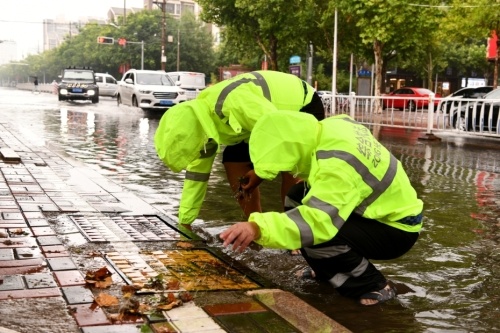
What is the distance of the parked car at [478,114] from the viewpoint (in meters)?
14.9

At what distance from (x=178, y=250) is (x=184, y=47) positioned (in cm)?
6274

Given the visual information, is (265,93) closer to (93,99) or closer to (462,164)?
(462,164)

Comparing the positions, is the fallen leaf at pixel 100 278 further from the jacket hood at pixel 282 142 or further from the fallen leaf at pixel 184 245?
the jacket hood at pixel 282 142

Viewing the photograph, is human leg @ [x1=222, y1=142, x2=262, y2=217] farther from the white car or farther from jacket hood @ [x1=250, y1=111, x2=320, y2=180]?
the white car

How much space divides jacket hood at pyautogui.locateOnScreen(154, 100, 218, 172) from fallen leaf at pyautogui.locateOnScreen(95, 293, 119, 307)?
1227mm

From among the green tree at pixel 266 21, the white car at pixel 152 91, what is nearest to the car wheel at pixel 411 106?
the white car at pixel 152 91

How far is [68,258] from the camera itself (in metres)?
4.34


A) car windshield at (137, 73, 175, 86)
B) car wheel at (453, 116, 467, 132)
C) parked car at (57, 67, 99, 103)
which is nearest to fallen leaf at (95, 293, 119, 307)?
car wheel at (453, 116, 467, 132)

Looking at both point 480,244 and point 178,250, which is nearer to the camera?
point 178,250

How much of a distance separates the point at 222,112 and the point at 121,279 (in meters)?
1.21

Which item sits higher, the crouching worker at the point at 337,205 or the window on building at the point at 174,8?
the window on building at the point at 174,8

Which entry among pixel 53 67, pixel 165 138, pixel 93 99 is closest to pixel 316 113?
pixel 165 138

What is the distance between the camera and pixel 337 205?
3285 mm

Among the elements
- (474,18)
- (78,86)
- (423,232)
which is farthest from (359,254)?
(78,86)
